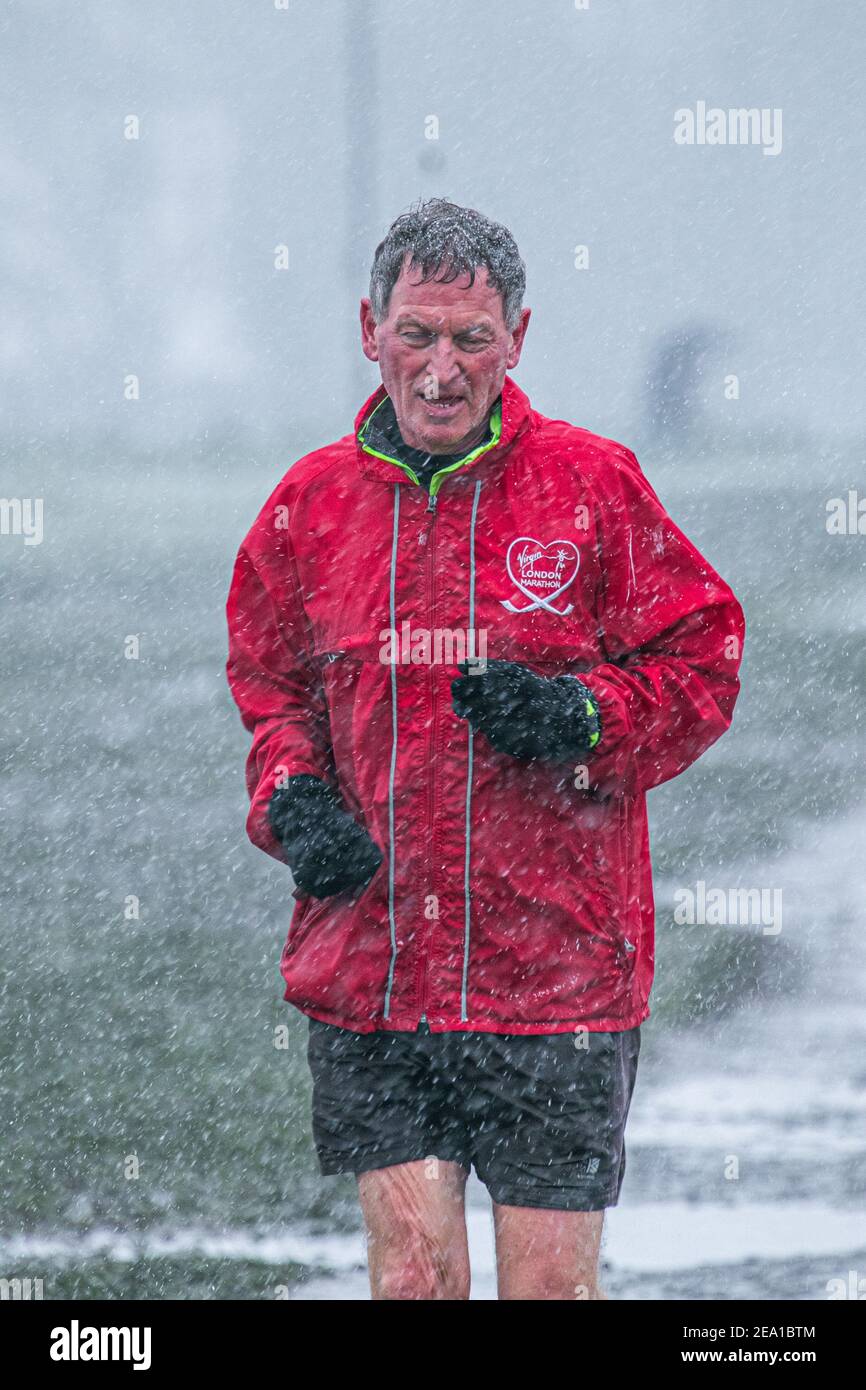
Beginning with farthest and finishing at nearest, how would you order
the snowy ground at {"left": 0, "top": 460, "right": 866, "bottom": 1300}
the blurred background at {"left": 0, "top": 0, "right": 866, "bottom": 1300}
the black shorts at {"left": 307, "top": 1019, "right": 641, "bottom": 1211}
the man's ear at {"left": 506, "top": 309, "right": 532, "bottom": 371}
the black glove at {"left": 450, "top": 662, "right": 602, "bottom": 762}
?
the blurred background at {"left": 0, "top": 0, "right": 866, "bottom": 1300} < the snowy ground at {"left": 0, "top": 460, "right": 866, "bottom": 1300} < the man's ear at {"left": 506, "top": 309, "right": 532, "bottom": 371} < the black shorts at {"left": 307, "top": 1019, "right": 641, "bottom": 1211} < the black glove at {"left": 450, "top": 662, "right": 602, "bottom": 762}

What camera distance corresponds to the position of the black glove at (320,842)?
316 centimetres

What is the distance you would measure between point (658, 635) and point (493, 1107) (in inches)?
34.8

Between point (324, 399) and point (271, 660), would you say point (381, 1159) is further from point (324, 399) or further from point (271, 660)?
point (324, 399)

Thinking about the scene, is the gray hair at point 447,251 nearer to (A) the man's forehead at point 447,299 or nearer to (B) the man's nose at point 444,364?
(A) the man's forehead at point 447,299

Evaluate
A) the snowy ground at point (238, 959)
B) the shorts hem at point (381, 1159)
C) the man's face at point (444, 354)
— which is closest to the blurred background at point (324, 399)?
the snowy ground at point (238, 959)

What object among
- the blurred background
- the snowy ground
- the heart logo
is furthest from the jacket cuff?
the blurred background

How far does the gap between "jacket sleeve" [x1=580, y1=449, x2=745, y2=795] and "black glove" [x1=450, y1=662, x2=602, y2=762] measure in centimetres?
9

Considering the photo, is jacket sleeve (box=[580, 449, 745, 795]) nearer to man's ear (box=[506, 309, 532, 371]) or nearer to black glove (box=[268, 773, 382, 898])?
man's ear (box=[506, 309, 532, 371])

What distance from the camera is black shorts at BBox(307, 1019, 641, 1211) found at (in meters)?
3.19

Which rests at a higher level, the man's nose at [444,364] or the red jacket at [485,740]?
the man's nose at [444,364]

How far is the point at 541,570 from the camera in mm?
3232

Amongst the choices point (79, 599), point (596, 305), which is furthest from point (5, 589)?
point (596, 305)

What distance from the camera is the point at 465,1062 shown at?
3.20 m

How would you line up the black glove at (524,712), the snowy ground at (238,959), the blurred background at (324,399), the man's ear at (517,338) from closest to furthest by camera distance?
the black glove at (524,712), the man's ear at (517,338), the snowy ground at (238,959), the blurred background at (324,399)
